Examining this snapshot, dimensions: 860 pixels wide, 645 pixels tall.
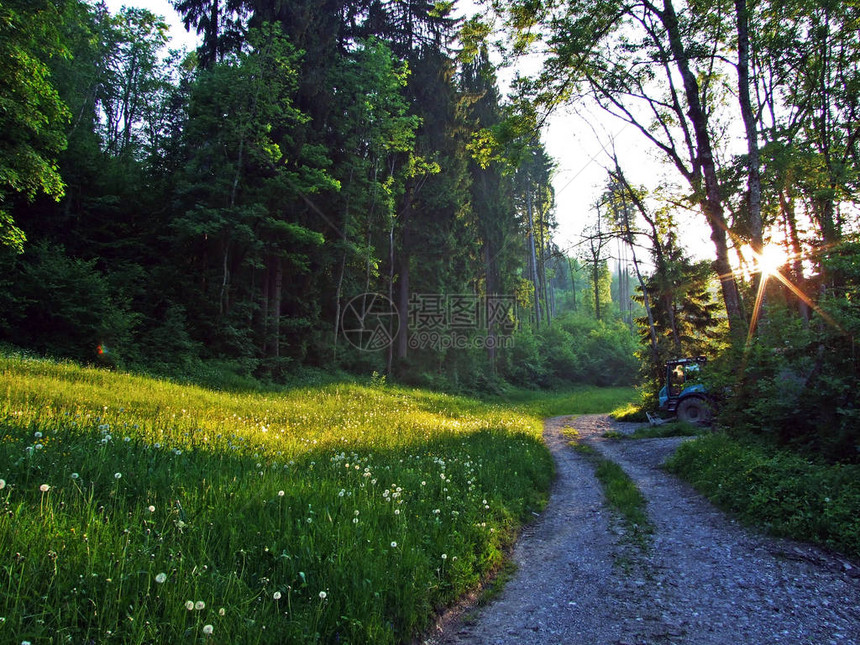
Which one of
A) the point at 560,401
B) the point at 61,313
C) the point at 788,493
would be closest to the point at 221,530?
the point at 788,493

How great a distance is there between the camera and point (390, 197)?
86.1ft

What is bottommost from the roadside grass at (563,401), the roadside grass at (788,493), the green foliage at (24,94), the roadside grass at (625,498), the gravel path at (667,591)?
the roadside grass at (563,401)

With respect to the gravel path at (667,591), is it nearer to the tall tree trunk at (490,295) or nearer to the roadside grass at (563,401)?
the roadside grass at (563,401)

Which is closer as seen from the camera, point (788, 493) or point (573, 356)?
point (788, 493)

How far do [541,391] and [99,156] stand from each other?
3546cm

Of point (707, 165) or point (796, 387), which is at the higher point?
point (707, 165)

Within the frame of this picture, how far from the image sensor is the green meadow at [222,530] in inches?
90.7

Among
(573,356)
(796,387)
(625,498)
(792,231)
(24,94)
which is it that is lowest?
(625,498)

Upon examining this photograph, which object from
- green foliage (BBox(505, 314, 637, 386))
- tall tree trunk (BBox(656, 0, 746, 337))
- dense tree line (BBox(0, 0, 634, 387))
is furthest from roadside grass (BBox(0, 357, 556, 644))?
green foliage (BBox(505, 314, 637, 386))

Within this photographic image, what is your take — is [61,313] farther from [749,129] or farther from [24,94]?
[749,129]

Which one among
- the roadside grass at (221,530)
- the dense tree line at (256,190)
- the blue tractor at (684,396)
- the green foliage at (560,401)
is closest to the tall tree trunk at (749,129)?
the dense tree line at (256,190)

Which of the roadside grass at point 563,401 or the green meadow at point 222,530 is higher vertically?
the green meadow at point 222,530

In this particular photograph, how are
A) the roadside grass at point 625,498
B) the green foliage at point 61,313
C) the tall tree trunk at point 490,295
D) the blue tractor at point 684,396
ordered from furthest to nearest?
the tall tree trunk at point 490,295, the blue tractor at point 684,396, the green foliage at point 61,313, the roadside grass at point 625,498

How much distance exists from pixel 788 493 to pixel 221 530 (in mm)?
6925
